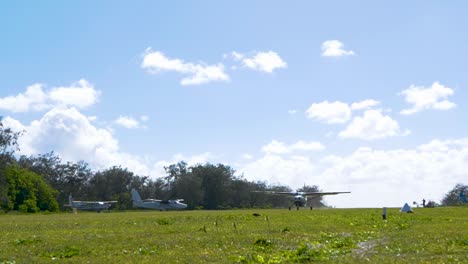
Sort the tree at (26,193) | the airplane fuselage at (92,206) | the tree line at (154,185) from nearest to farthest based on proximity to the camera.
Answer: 1. the tree at (26,193)
2. the airplane fuselage at (92,206)
3. the tree line at (154,185)

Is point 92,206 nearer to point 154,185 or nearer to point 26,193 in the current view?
point 26,193

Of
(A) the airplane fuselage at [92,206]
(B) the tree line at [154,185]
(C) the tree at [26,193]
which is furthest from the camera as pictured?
(B) the tree line at [154,185]

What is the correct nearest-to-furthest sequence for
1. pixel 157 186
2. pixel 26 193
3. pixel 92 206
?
1. pixel 26 193
2. pixel 92 206
3. pixel 157 186

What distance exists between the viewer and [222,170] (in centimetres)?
14475

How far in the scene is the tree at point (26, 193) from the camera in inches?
3765

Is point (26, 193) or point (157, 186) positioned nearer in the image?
point (26, 193)

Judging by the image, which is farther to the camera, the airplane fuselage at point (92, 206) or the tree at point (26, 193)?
the airplane fuselage at point (92, 206)

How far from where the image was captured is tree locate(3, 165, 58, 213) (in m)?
95.6

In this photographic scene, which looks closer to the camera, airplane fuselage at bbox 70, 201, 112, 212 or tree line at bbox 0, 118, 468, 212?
airplane fuselage at bbox 70, 201, 112, 212

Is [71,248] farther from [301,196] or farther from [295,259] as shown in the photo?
[301,196]

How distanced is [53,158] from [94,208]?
4082 centimetres

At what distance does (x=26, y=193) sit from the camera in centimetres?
10106

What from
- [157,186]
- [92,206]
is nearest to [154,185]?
[157,186]

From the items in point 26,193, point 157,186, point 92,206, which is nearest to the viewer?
point 26,193
